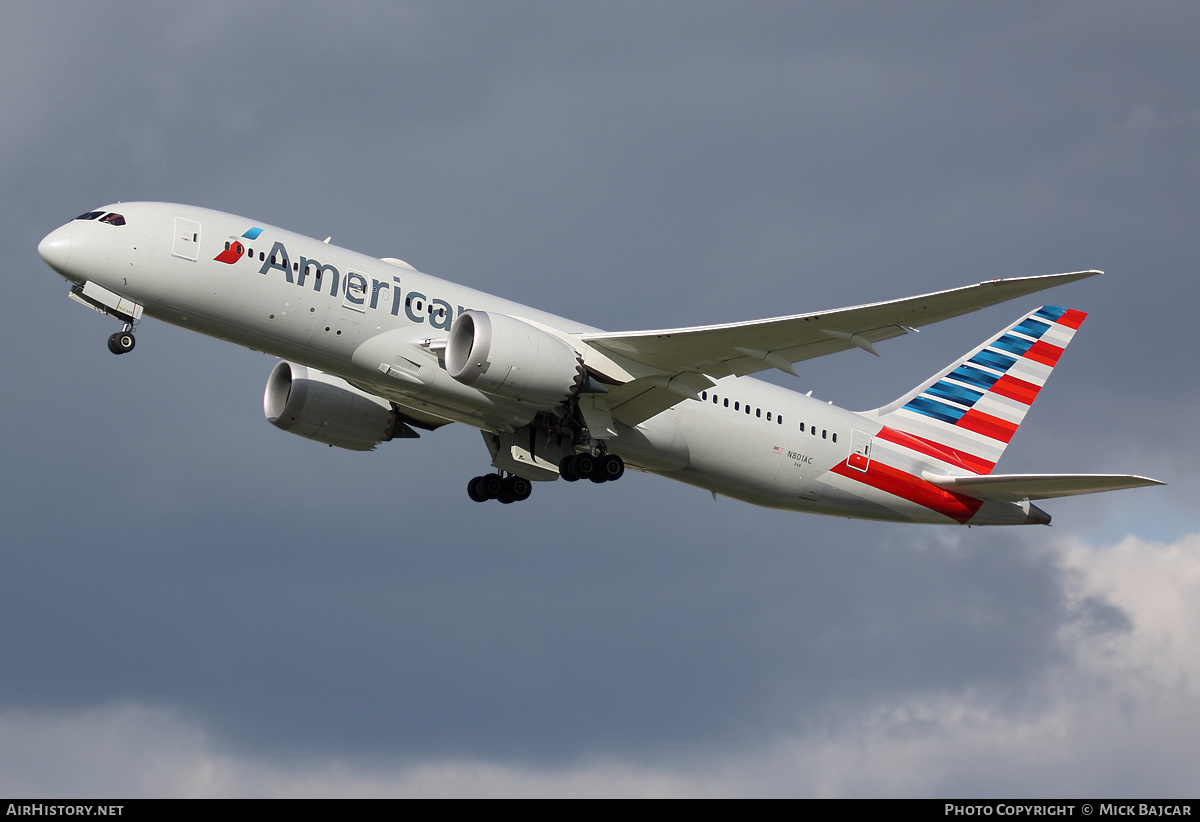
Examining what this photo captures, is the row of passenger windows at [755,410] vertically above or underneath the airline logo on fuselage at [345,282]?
underneath

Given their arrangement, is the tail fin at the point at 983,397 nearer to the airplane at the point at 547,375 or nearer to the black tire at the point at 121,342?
the airplane at the point at 547,375

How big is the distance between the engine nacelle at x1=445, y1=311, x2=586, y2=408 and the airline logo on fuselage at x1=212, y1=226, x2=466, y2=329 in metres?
1.14

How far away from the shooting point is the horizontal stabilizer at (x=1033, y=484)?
1414 inches

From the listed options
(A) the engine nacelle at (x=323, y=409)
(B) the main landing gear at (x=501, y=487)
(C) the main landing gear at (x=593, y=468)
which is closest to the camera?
(C) the main landing gear at (x=593, y=468)

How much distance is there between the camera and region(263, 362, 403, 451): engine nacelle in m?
40.2

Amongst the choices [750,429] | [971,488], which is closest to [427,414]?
[750,429]

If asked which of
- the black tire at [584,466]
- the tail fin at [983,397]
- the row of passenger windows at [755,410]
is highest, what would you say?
the tail fin at [983,397]

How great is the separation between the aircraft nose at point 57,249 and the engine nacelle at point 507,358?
939 cm

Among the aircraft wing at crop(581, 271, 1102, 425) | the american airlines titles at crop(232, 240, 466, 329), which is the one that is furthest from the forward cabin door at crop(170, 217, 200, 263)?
the aircraft wing at crop(581, 271, 1102, 425)

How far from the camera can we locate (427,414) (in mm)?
40688

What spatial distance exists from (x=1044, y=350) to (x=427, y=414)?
21.3 meters

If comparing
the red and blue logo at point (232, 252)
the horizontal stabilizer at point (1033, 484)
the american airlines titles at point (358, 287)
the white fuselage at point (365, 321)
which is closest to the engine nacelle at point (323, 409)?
the white fuselage at point (365, 321)

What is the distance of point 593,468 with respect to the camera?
3656cm
